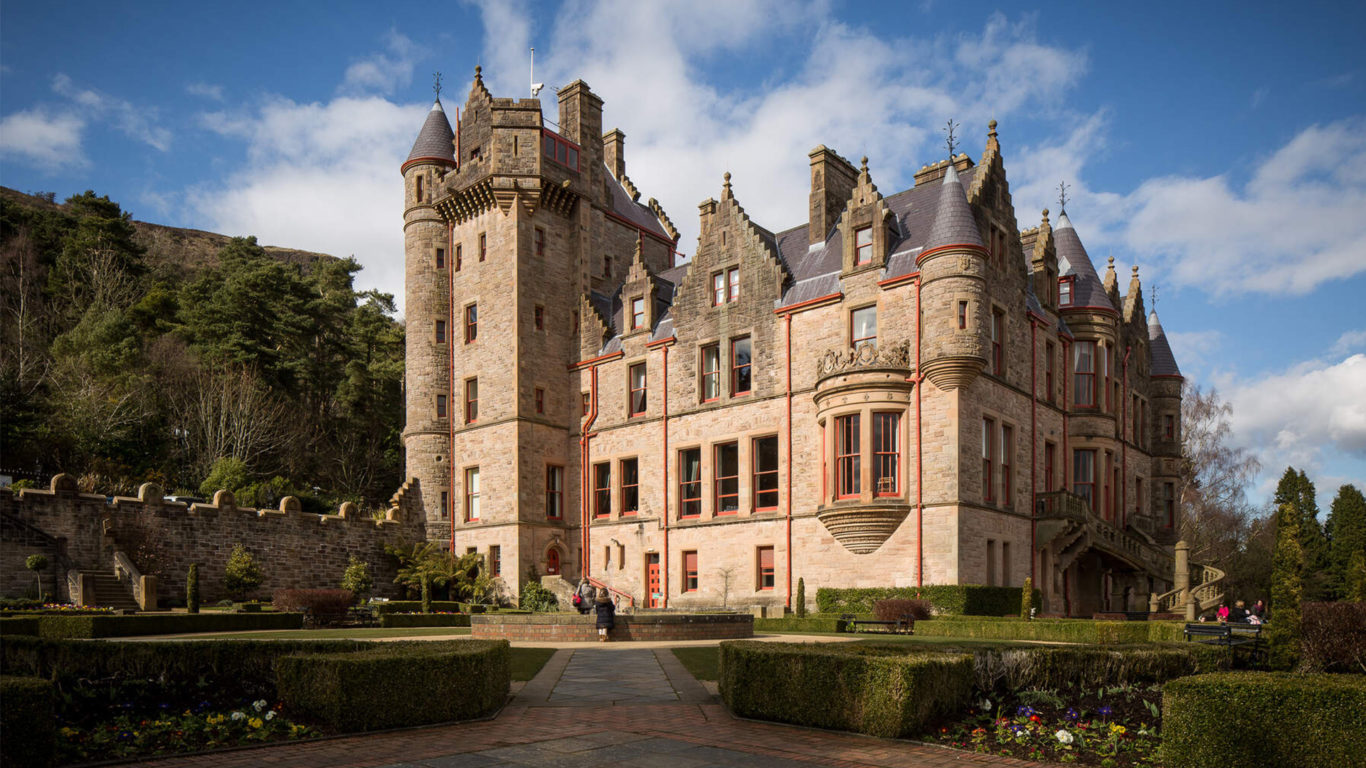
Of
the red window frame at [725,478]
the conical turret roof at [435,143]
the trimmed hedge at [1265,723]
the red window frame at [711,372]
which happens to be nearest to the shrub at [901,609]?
the red window frame at [725,478]

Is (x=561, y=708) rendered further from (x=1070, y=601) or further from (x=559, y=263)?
(x=559, y=263)

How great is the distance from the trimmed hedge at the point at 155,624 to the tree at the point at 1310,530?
2084 inches

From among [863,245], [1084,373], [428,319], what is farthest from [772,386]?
[428,319]

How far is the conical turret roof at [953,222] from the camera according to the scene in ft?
99.0

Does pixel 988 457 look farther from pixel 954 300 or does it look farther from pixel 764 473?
pixel 764 473

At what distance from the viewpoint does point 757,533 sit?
113ft

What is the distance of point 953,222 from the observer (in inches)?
1198

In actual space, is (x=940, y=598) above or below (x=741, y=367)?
below

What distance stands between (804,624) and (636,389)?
15.3 metres

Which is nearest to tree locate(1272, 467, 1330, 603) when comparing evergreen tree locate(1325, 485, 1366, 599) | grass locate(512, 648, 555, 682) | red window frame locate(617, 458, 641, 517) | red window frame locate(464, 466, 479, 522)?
evergreen tree locate(1325, 485, 1366, 599)

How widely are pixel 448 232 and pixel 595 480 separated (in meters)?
13.6

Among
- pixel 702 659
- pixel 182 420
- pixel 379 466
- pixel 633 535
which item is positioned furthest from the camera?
pixel 379 466

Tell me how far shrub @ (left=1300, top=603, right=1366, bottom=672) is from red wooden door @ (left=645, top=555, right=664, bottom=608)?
24311 mm

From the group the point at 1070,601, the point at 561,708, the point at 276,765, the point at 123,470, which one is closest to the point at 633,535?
the point at 1070,601
